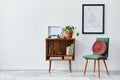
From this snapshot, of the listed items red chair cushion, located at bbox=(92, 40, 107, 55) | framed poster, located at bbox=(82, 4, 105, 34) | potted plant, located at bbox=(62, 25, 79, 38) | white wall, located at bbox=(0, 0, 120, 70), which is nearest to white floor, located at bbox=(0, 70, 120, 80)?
white wall, located at bbox=(0, 0, 120, 70)

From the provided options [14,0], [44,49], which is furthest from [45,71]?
[14,0]

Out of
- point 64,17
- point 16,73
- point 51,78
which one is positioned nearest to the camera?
point 51,78

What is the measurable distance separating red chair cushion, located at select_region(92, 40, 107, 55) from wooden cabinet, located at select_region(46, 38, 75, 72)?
1.57 ft

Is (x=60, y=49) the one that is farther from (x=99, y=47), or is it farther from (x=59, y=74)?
(x=99, y=47)

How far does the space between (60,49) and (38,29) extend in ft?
2.31

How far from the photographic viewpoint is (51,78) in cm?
474

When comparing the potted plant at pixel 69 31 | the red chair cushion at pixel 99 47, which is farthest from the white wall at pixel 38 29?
the red chair cushion at pixel 99 47

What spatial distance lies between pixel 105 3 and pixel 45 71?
2.12 m

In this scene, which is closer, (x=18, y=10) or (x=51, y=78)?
(x=51, y=78)

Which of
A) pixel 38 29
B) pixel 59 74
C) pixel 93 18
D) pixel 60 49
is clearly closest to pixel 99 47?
pixel 93 18

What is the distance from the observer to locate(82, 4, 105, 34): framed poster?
5.59 meters

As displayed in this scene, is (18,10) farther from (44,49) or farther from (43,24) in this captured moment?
(44,49)

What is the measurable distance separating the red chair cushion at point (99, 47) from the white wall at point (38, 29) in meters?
0.31

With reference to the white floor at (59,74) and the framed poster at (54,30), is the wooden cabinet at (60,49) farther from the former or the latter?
the white floor at (59,74)
